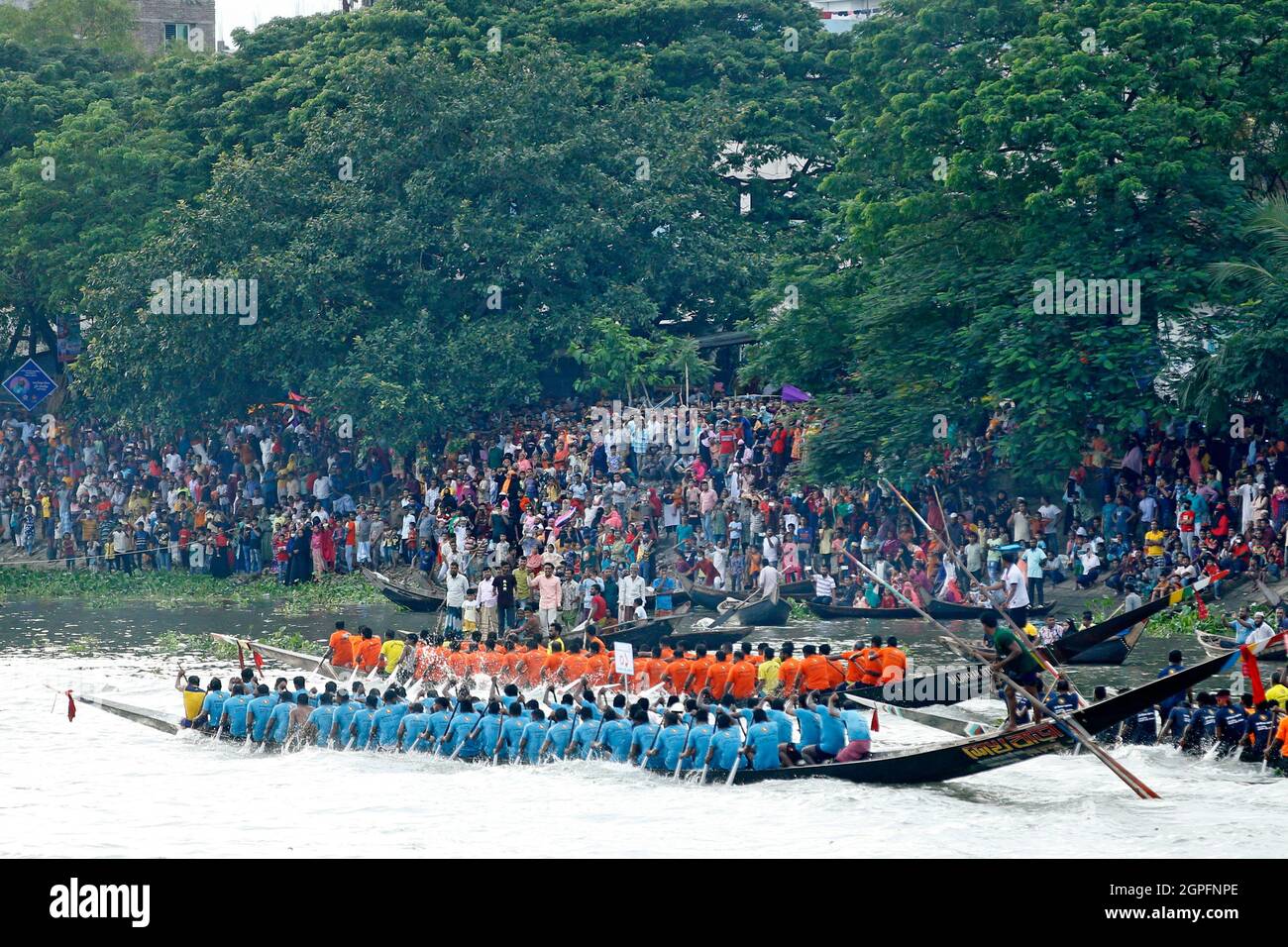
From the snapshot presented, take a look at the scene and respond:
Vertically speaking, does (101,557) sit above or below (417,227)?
below

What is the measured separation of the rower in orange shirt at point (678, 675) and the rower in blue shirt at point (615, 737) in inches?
105

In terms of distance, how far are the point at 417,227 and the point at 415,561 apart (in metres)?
6.79

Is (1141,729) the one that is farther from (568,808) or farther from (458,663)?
(458,663)

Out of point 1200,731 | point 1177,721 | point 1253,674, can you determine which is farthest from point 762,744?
point 1253,674

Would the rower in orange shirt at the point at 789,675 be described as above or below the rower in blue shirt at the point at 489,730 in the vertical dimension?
above

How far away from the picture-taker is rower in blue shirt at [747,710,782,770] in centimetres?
2039

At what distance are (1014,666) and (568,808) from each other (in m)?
4.79

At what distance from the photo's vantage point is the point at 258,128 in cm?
4359

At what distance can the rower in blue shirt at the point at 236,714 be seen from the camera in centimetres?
2369

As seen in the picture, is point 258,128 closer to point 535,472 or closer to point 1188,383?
point 535,472

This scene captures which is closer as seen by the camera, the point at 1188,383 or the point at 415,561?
the point at 1188,383

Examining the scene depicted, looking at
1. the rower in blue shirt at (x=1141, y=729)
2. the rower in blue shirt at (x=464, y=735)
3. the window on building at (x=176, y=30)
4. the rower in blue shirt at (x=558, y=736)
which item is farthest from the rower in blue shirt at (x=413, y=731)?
the window on building at (x=176, y=30)

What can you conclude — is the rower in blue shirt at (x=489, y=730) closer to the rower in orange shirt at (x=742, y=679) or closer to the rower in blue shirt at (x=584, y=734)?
the rower in blue shirt at (x=584, y=734)

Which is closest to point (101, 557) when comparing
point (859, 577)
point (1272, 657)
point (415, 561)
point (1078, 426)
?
point (415, 561)
